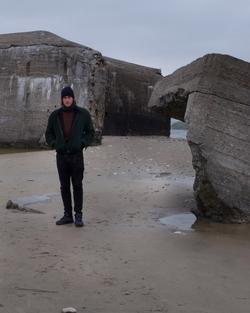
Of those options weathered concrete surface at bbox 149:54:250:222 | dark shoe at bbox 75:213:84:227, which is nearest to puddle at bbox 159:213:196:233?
weathered concrete surface at bbox 149:54:250:222

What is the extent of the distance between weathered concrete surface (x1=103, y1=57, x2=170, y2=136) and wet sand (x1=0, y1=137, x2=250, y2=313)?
11.2m

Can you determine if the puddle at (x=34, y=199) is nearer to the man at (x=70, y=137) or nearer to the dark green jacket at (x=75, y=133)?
the man at (x=70, y=137)

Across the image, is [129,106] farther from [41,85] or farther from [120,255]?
[120,255]

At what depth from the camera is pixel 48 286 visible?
348 centimetres

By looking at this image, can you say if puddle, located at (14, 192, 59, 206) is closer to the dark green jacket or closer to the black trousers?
the black trousers

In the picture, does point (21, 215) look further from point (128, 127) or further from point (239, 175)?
point (128, 127)

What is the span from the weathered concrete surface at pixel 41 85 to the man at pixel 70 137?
7213 mm

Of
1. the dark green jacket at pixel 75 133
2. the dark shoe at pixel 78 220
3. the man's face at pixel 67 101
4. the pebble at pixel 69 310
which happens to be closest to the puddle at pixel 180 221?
the dark shoe at pixel 78 220

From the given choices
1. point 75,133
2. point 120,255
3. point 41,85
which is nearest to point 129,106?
point 41,85

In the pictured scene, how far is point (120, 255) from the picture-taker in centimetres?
429

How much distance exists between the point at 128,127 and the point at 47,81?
6005 millimetres

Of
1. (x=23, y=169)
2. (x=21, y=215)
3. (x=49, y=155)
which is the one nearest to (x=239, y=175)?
(x=21, y=215)

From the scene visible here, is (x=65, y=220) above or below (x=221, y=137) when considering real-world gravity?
below

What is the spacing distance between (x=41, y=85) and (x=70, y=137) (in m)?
7.90
